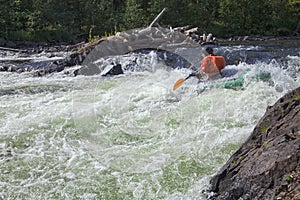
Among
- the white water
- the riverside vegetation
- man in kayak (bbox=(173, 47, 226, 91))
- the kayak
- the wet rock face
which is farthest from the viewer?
the riverside vegetation

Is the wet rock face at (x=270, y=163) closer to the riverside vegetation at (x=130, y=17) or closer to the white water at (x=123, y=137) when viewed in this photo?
the white water at (x=123, y=137)

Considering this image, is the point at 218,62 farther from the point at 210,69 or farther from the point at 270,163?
the point at 270,163

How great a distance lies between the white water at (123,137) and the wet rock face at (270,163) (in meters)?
0.48

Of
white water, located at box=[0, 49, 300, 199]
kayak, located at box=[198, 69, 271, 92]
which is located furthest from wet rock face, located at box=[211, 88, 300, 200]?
kayak, located at box=[198, 69, 271, 92]

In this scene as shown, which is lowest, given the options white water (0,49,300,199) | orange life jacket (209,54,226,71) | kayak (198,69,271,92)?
white water (0,49,300,199)

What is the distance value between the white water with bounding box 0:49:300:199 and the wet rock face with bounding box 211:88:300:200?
48cm

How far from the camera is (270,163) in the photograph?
10.6 ft

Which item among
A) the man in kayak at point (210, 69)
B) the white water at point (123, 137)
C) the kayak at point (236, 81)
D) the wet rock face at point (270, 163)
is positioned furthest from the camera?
the man in kayak at point (210, 69)

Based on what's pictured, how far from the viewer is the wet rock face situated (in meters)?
3.04

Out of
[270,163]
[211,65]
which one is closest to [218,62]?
[211,65]

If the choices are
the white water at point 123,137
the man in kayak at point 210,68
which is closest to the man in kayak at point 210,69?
the man in kayak at point 210,68

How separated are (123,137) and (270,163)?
125 inches

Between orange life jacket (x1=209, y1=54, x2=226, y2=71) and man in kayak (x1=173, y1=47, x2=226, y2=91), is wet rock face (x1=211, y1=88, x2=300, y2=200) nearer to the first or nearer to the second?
man in kayak (x1=173, y1=47, x2=226, y2=91)

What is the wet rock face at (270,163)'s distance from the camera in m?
3.04
